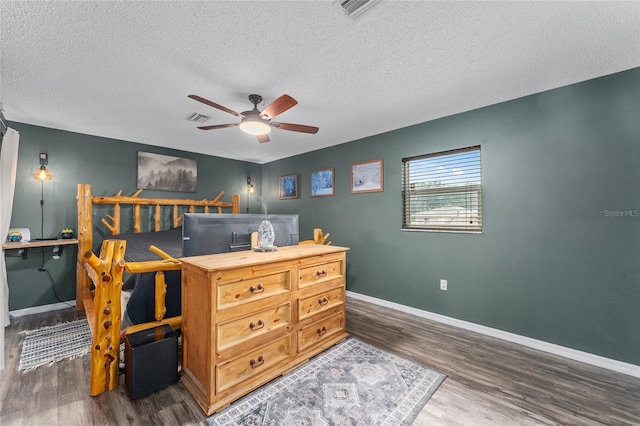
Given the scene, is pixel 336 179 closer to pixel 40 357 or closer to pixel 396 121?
pixel 396 121

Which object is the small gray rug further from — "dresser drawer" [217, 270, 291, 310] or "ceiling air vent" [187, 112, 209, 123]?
"ceiling air vent" [187, 112, 209, 123]

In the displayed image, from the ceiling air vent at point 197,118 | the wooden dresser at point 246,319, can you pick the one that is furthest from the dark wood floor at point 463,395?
the ceiling air vent at point 197,118

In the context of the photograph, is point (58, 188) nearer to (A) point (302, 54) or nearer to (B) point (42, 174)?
(B) point (42, 174)

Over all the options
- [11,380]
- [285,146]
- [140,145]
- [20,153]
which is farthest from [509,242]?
[20,153]

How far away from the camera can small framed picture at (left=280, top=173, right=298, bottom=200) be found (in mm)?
4977

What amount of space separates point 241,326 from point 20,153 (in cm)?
391

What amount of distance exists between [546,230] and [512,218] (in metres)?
0.28

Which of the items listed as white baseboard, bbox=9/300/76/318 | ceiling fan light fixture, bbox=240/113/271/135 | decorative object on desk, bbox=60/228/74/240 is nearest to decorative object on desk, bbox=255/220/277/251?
ceiling fan light fixture, bbox=240/113/271/135

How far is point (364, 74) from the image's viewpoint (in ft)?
7.13

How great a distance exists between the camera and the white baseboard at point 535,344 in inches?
81.6

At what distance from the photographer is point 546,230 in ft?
7.96

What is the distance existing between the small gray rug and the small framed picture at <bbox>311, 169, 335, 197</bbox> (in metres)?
3.44

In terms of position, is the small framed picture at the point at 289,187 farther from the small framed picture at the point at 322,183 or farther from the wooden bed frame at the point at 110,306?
the wooden bed frame at the point at 110,306

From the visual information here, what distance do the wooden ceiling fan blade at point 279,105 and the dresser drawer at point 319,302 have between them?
1594mm
